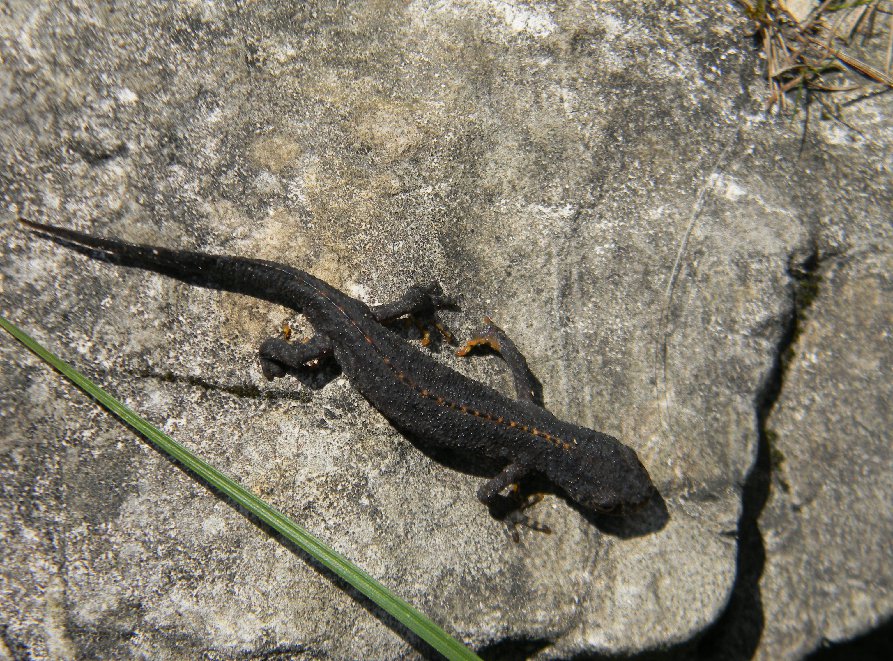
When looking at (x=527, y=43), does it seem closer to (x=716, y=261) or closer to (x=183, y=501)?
(x=716, y=261)

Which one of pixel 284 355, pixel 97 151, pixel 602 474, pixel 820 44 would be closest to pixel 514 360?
pixel 602 474

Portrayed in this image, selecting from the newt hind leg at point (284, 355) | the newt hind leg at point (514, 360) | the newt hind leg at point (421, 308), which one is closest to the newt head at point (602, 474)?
the newt hind leg at point (514, 360)

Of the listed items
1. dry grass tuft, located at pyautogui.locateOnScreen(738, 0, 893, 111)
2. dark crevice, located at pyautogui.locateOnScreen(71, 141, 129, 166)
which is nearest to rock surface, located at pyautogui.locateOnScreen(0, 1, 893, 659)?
dark crevice, located at pyautogui.locateOnScreen(71, 141, 129, 166)

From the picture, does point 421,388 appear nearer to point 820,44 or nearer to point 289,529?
point 289,529

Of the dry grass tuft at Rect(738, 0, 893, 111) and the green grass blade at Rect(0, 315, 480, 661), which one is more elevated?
the dry grass tuft at Rect(738, 0, 893, 111)

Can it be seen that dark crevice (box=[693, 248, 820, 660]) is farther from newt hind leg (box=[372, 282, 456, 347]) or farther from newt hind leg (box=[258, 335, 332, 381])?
newt hind leg (box=[258, 335, 332, 381])

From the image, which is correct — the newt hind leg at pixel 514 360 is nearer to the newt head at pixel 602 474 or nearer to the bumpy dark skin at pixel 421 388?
the bumpy dark skin at pixel 421 388

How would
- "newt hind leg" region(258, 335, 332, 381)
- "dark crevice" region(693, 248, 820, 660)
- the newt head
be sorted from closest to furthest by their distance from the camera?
1. the newt head
2. "newt hind leg" region(258, 335, 332, 381)
3. "dark crevice" region(693, 248, 820, 660)
